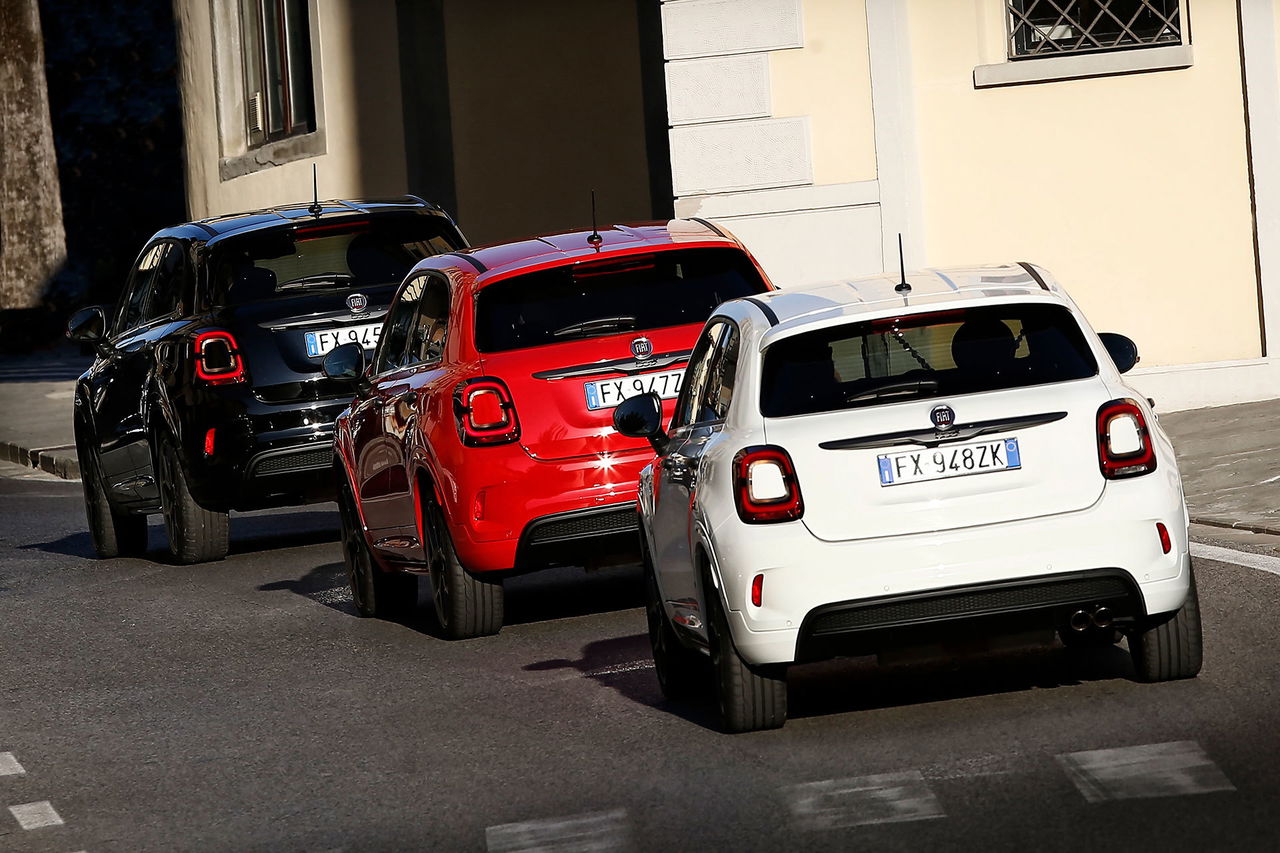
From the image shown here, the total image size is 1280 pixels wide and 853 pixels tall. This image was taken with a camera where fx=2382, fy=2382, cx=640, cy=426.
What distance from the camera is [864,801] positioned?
6523mm

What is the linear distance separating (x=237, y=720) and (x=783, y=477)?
2.62 m

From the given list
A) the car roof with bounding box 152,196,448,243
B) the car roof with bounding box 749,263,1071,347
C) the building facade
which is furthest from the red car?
the building facade

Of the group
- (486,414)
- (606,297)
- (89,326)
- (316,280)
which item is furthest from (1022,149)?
(486,414)

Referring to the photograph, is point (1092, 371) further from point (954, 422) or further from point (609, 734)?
point (609, 734)

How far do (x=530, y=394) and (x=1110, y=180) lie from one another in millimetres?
8760

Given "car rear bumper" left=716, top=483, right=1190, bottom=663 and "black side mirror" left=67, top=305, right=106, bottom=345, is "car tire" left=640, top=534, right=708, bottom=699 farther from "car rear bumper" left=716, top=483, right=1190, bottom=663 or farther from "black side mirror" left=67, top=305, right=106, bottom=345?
"black side mirror" left=67, top=305, right=106, bottom=345

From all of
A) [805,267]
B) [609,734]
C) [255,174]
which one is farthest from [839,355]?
[255,174]

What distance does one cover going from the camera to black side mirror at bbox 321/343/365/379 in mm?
11414

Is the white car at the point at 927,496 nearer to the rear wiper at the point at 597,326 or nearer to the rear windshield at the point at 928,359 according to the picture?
the rear windshield at the point at 928,359

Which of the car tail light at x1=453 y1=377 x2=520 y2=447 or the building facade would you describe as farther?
the building facade

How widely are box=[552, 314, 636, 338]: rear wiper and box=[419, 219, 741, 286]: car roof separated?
0.31 meters

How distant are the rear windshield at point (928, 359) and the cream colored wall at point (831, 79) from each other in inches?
387

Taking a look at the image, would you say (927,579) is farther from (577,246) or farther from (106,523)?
(106,523)

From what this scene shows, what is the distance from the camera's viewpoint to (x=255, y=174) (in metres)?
25.9
